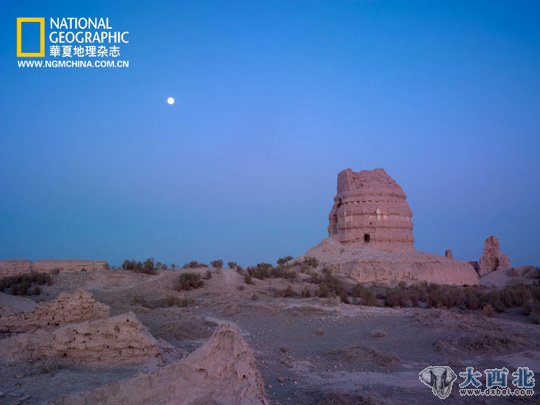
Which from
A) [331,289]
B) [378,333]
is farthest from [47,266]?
[378,333]

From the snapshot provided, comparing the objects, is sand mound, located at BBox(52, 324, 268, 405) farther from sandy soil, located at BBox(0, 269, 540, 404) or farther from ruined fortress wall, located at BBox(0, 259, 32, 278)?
ruined fortress wall, located at BBox(0, 259, 32, 278)

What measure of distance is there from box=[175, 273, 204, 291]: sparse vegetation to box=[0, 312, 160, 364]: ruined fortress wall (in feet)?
33.0

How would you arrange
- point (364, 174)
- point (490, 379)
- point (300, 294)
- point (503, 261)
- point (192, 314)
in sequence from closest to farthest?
1. point (490, 379)
2. point (192, 314)
3. point (300, 294)
4. point (364, 174)
5. point (503, 261)

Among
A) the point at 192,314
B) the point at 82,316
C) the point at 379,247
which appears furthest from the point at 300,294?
the point at 379,247

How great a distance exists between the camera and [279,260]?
2819 cm

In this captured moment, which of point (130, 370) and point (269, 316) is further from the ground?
point (130, 370)

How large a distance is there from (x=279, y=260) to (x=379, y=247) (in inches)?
238

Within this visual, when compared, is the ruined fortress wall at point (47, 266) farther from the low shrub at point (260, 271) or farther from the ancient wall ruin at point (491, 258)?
the ancient wall ruin at point (491, 258)

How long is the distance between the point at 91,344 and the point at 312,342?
5270mm

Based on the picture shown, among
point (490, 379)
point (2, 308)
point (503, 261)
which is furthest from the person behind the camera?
point (503, 261)

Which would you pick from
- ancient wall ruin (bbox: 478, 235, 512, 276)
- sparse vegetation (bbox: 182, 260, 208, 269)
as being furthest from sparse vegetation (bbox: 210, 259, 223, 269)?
ancient wall ruin (bbox: 478, 235, 512, 276)

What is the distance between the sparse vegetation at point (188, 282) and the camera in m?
16.8

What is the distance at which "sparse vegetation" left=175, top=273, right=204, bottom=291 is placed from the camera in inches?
661

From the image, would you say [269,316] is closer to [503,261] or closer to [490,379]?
[490,379]
